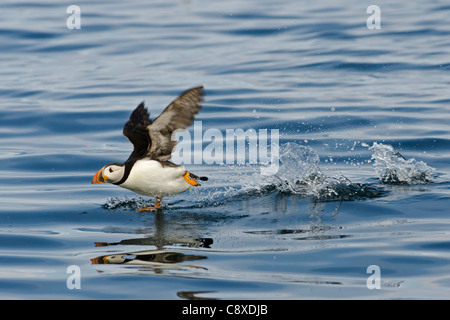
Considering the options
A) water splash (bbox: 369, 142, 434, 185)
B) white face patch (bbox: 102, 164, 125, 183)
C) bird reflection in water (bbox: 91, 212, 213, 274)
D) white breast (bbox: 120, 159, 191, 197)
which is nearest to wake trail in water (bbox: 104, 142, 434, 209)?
water splash (bbox: 369, 142, 434, 185)

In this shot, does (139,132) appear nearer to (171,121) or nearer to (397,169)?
(171,121)

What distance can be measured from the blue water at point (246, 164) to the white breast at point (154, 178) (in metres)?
0.34

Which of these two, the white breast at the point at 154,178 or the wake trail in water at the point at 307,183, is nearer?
the white breast at the point at 154,178

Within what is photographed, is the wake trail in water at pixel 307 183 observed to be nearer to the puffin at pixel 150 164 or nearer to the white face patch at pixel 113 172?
the puffin at pixel 150 164

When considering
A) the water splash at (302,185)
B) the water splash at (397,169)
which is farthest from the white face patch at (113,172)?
the water splash at (397,169)

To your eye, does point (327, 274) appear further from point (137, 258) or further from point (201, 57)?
point (201, 57)

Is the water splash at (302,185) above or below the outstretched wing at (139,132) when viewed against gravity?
below

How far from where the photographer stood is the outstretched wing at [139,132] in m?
8.77

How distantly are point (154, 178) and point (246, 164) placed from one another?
302cm

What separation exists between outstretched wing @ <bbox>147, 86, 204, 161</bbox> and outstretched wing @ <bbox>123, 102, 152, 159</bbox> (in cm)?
8

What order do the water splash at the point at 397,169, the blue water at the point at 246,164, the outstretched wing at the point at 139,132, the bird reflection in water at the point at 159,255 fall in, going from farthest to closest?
the water splash at the point at 397,169, the outstretched wing at the point at 139,132, the bird reflection in water at the point at 159,255, the blue water at the point at 246,164

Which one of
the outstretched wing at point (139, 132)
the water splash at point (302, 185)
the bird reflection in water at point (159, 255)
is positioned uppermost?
the outstretched wing at point (139, 132)

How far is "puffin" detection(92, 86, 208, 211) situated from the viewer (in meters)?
8.66

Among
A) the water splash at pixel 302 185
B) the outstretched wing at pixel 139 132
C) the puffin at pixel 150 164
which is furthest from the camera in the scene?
the water splash at pixel 302 185
